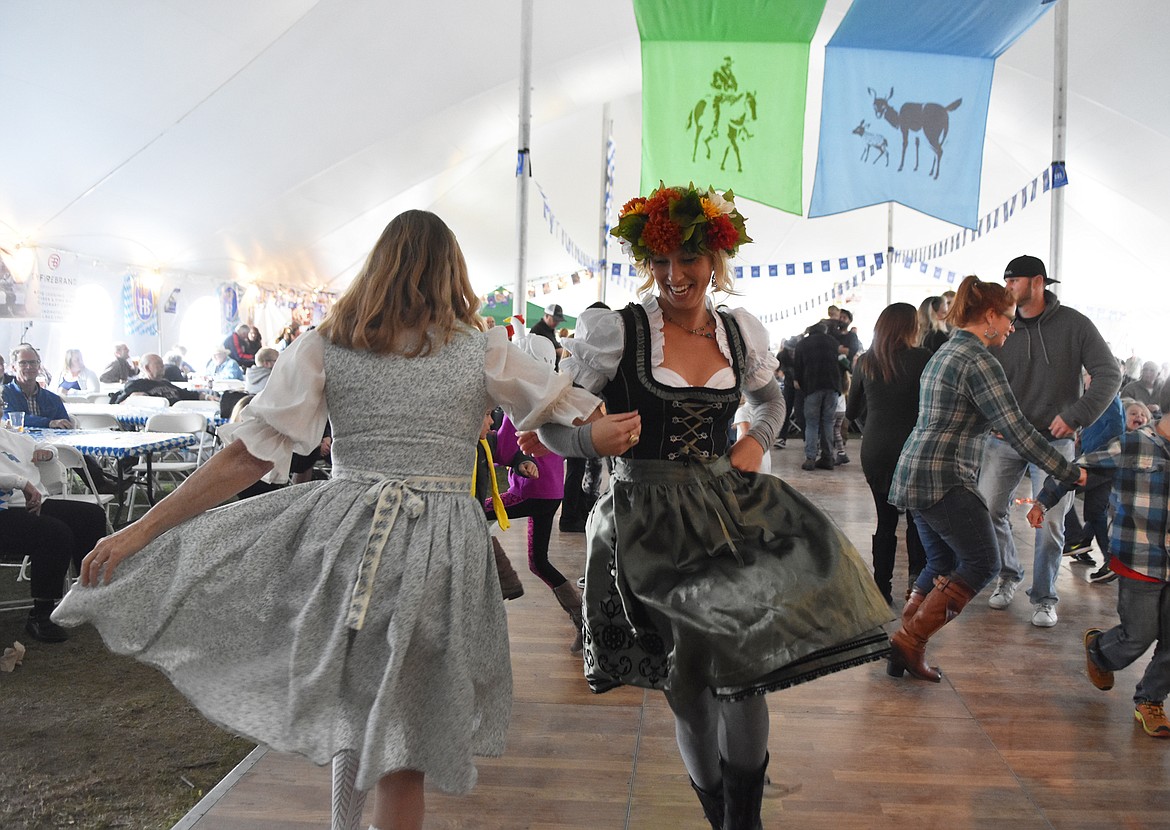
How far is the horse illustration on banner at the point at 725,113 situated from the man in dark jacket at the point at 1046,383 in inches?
109

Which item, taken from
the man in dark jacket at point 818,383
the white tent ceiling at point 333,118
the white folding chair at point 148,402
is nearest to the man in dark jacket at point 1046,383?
the man in dark jacket at point 818,383

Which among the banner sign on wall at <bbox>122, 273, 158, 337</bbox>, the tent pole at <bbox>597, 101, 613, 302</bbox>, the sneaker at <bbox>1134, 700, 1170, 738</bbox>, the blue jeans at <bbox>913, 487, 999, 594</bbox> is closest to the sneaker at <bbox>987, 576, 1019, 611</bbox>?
the blue jeans at <bbox>913, 487, 999, 594</bbox>

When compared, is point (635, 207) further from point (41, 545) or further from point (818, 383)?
point (818, 383)

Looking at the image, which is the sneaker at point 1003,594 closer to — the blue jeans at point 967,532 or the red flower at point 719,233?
the blue jeans at point 967,532

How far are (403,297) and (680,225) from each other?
67 cm

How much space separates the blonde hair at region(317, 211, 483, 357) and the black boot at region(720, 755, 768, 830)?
1.08 meters

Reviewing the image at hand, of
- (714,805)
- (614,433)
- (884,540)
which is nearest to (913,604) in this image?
(884,540)

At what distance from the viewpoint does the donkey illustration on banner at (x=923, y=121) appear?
6211 millimetres

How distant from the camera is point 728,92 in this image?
6258 mm

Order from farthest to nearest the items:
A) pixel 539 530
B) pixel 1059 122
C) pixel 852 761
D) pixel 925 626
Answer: pixel 1059 122, pixel 539 530, pixel 925 626, pixel 852 761

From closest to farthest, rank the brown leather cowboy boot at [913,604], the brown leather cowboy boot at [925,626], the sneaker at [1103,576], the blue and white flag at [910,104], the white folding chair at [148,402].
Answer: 1. the brown leather cowboy boot at [925,626]
2. the brown leather cowboy boot at [913,604]
3. the sneaker at [1103,576]
4. the blue and white flag at [910,104]
5. the white folding chair at [148,402]

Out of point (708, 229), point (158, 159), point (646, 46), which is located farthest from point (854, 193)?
point (158, 159)

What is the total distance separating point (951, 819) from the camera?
2.30m

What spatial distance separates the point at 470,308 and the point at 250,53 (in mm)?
9888
